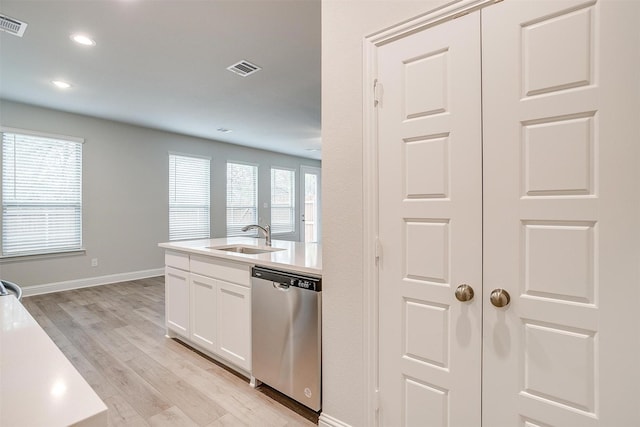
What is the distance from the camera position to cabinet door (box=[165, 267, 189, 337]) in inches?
109

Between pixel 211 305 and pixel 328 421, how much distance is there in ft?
4.10

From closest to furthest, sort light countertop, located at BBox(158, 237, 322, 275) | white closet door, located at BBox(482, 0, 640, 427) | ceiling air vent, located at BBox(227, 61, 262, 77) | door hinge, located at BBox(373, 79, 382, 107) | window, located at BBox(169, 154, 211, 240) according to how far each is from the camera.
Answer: white closet door, located at BBox(482, 0, 640, 427) < door hinge, located at BBox(373, 79, 382, 107) < light countertop, located at BBox(158, 237, 322, 275) < ceiling air vent, located at BBox(227, 61, 262, 77) < window, located at BBox(169, 154, 211, 240)

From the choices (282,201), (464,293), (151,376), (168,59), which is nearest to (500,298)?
(464,293)

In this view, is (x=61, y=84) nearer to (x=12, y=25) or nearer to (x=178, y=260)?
(x=12, y=25)

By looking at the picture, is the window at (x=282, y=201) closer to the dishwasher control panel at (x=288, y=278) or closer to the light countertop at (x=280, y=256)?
the light countertop at (x=280, y=256)

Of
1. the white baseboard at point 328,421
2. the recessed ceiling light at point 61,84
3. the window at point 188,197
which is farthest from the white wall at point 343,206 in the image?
the window at point 188,197

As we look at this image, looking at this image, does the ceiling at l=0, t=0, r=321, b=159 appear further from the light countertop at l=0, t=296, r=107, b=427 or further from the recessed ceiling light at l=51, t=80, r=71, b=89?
the light countertop at l=0, t=296, r=107, b=427

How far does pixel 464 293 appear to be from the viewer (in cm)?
126

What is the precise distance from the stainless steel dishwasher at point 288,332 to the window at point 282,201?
19.5 ft

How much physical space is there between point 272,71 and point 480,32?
251 cm

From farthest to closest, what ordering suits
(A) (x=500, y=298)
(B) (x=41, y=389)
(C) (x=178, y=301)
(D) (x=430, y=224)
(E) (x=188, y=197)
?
(E) (x=188, y=197) < (C) (x=178, y=301) < (D) (x=430, y=224) < (A) (x=500, y=298) < (B) (x=41, y=389)

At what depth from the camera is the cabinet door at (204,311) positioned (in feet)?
8.16

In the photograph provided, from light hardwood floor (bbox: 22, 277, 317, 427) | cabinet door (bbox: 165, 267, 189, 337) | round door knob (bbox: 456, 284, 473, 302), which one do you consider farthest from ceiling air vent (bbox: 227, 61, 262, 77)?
round door knob (bbox: 456, 284, 473, 302)

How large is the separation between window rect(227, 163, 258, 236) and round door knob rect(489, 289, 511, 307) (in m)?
6.01
